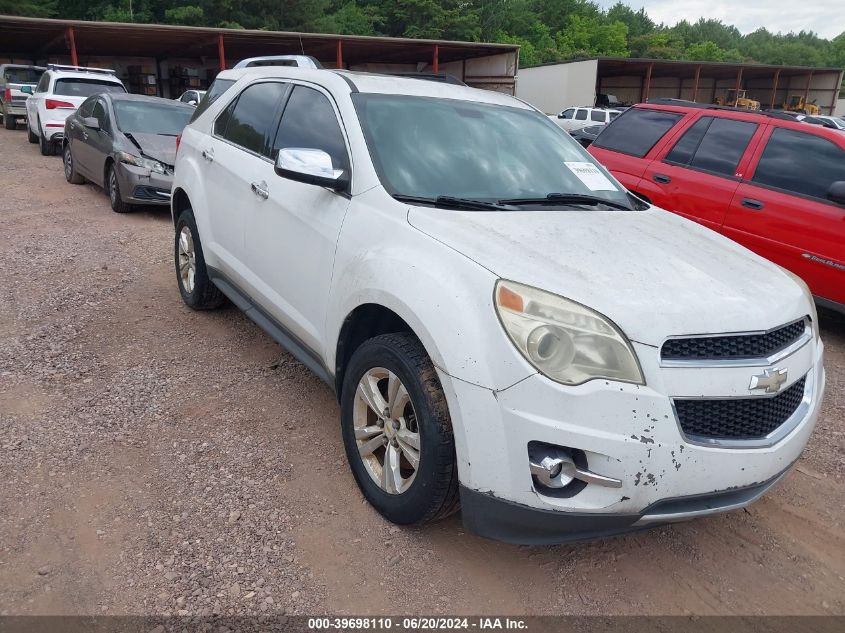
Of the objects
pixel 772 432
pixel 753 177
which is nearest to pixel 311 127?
pixel 772 432

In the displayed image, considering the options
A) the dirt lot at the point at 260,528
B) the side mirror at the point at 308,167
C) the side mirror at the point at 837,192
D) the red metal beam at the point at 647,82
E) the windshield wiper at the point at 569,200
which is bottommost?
the dirt lot at the point at 260,528

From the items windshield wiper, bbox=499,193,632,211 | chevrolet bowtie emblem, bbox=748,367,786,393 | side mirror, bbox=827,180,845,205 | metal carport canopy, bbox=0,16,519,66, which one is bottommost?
chevrolet bowtie emblem, bbox=748,367,786,393

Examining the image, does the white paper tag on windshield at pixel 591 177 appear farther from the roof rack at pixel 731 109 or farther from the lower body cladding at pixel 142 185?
the lower body cladding at pixel 142 185

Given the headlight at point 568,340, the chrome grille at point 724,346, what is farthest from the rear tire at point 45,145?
the chrome grille at point 724,346

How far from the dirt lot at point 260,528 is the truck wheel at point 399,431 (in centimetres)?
20

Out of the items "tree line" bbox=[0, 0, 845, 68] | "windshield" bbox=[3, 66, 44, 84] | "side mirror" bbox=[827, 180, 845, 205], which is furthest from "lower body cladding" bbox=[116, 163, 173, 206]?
"tree line" bbox=[0, 0, 845, 68]

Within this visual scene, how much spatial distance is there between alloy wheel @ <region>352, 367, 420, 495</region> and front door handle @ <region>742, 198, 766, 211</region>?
4.33 meters

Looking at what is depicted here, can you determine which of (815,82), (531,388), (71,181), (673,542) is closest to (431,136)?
(531,388)

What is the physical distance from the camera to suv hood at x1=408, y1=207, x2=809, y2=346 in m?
2.24

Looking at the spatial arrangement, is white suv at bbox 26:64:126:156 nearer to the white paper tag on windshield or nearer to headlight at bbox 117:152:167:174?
headlight at bbox 117:152:167:174

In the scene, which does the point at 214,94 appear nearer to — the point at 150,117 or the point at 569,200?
the point at 569,200

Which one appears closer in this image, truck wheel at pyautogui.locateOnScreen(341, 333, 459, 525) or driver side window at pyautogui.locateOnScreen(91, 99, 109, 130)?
truck wheel at pyautogui.locateOnScreen(341, 333, 459, 525)

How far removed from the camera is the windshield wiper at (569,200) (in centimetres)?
312

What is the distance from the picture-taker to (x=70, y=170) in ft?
36.0
